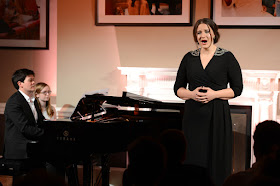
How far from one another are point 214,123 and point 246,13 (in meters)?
1.94

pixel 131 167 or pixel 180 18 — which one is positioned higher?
pixel 180 18

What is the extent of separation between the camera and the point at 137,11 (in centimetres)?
438

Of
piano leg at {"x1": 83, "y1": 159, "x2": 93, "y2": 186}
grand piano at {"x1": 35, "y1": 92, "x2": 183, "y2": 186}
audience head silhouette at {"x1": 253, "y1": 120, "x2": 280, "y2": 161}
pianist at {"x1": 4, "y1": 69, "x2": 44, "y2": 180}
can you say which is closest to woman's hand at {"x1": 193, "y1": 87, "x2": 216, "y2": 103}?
grand piano at {"x1": 35, "y1": 92, "x2": 183, "y2": 186}

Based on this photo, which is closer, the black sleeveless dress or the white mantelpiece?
the black sleeveless dress

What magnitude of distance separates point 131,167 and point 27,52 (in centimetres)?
399

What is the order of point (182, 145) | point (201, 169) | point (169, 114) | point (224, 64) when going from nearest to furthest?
1. point (201, 169)
2. point (182, 145)
3. point (224, 64)
4. point (169, 114)

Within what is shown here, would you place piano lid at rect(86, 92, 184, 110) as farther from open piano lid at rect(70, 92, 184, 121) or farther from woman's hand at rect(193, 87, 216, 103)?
woman's hand at rect(193, 87, 216, 103)

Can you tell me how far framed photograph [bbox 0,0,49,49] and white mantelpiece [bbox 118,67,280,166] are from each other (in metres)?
1.27

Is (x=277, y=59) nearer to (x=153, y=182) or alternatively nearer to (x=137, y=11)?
(x=137, y=11)

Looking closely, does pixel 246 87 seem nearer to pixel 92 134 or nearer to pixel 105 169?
pixel 105 169

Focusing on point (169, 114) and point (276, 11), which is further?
point (276, 11)

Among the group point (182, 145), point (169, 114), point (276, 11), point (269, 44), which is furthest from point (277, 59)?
point (182, 145)

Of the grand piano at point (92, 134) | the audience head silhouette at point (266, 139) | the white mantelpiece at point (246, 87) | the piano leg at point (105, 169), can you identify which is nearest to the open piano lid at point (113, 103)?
the grand piano at point (92, 134)

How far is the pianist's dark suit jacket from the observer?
3.54 metres
